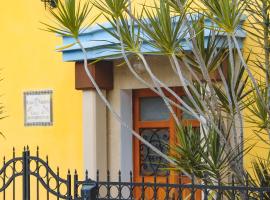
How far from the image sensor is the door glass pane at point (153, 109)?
890 centimetres

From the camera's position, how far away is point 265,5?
6.32m

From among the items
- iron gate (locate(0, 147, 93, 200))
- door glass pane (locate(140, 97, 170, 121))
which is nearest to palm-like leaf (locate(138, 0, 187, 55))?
iron gate (locate(0, 147, 93, 200))

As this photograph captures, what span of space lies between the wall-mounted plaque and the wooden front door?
1.35m

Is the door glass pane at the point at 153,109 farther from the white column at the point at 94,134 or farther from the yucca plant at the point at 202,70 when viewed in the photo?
the yucca plant at the point at 202,70

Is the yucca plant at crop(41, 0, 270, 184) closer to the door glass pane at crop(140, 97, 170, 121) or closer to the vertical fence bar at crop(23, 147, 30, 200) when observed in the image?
the vertical fence bar at crop(23, 147, 30, 200)

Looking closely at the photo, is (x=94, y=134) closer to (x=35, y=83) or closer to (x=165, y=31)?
(x=35, y=83)

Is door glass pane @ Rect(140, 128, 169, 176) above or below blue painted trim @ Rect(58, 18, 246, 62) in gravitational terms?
below

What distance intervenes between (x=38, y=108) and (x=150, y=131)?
73.1 inches

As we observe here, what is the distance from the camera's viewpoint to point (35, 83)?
32.1ft

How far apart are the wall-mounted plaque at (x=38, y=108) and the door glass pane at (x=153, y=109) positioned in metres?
1.43

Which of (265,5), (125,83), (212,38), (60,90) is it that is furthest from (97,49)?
(265,5)

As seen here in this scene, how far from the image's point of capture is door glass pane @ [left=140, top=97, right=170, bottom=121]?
8.90 m

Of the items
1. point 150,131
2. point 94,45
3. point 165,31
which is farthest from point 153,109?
point 165,31

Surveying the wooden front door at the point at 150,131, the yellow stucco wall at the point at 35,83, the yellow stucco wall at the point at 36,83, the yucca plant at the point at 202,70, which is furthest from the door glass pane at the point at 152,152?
the yucca plant at the point at 202,70
